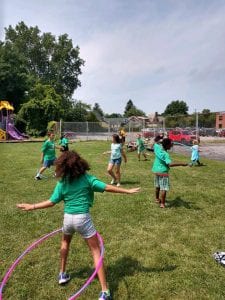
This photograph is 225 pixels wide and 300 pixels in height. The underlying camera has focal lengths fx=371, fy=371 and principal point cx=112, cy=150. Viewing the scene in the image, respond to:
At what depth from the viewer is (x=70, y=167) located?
446 centimetres

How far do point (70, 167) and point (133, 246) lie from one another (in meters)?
2.56

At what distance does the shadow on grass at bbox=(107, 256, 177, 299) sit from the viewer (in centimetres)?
513

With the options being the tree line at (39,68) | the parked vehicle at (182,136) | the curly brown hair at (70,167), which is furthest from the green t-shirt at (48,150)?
the tree line at (39,68)

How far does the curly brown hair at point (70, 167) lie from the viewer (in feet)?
14.7

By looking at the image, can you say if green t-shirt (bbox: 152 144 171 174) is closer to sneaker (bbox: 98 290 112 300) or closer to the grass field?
the grass field

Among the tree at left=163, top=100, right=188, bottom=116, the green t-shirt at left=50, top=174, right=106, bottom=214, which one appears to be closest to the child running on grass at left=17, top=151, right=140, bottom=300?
the green t-shirt at left=50, top=174, right=106, bottom=214

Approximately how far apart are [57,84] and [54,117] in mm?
23909

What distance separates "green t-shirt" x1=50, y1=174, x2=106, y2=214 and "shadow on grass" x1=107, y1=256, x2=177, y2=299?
4.06 feet

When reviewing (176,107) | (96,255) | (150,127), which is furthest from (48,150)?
(176,107)

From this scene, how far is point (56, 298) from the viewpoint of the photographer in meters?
4.71

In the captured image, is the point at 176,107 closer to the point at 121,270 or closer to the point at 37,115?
the point at 37,115

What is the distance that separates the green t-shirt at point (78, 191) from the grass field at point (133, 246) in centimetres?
118

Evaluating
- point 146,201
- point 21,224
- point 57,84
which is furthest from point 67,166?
point 57,84

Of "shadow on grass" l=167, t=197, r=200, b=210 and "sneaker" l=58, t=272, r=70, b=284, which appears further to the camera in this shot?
"shadow on grass" l=167, t=197, r=200, b=210
